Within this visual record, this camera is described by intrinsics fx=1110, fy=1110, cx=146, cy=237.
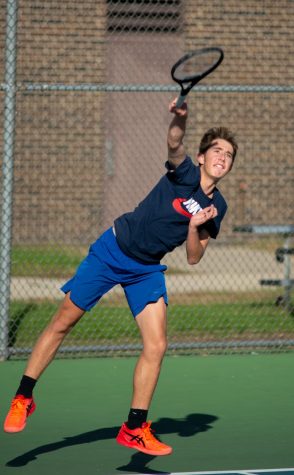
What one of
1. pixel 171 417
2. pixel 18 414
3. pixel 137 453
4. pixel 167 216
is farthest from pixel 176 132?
pixel 171 417

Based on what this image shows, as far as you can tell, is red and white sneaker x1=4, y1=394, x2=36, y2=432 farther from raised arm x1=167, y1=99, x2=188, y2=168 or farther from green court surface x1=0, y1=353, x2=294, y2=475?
raised arm x1=167, y1=99, x2=188, y2=168

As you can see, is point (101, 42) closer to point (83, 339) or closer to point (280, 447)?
point (83, 339)

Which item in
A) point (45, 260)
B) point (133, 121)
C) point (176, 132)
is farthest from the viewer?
point (133, 121)

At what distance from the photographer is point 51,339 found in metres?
5.89

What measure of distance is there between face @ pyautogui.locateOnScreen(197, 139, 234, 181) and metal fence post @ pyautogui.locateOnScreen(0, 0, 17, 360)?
2.97 m

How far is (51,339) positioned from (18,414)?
17.4 inches

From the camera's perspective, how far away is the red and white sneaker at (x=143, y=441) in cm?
556

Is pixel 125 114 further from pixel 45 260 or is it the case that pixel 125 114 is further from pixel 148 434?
pixel 148 434

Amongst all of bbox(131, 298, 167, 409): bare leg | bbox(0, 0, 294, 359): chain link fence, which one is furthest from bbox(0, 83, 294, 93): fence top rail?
bbox(0, 0, 294, 359): chain link fence

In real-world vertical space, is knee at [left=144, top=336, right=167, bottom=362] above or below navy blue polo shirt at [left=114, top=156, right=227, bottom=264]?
below

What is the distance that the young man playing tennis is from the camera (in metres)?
5.68

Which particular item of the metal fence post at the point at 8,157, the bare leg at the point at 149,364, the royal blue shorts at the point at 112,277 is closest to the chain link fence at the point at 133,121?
the metal fence post at the point at 8,157

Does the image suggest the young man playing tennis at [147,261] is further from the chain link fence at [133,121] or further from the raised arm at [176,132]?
the chain link fence at [133,121]

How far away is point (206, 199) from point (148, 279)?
0.52 metres
